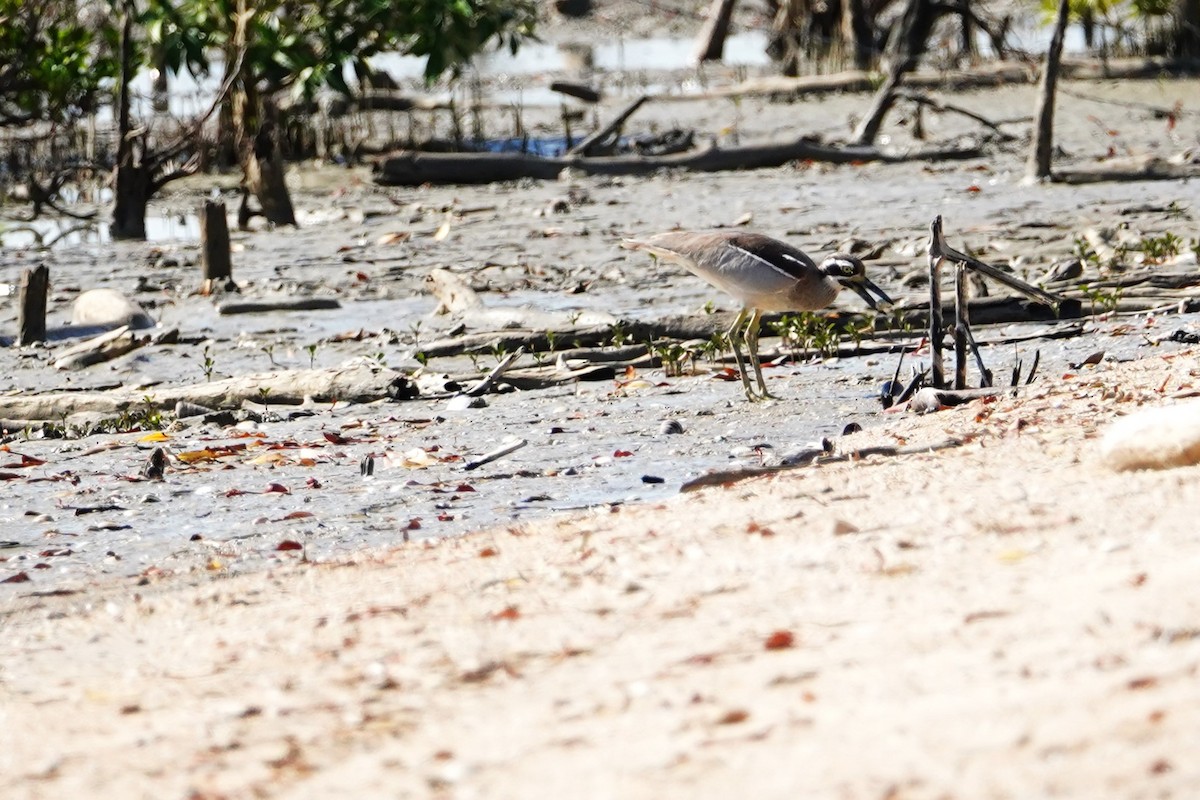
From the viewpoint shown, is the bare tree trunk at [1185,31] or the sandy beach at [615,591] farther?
the bare tree trunk at [1185,31]

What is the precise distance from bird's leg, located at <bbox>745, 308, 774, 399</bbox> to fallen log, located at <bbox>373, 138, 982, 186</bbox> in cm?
1138

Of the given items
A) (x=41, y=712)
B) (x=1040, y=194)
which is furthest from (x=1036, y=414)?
(x=1040, y=194)

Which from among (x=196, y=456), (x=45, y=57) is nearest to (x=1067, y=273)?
(x=196, y=456)

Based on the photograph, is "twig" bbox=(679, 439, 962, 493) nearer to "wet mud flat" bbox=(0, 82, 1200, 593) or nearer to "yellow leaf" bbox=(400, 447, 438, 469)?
"wet mud flat" bbox=(0, 82, 1200, 593)

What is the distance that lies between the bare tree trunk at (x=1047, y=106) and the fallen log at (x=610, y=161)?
3.05m

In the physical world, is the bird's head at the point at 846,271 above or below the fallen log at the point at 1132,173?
below

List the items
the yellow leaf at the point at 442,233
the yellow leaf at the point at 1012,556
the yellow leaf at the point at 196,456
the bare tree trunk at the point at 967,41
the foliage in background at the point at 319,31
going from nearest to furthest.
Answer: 1. the yellow leaf at the point at 1012,556
2. the yellow leaf at the point at 196,456
3. the yellow leaf at the point at 442,233
4. the foliage in background at the point at 319,31
5. the bare tree trunk at the point at 967,41

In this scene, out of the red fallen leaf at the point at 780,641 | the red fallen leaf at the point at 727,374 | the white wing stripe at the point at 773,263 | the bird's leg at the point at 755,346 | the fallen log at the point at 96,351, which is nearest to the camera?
the red fallen leaf at the point at 780,641

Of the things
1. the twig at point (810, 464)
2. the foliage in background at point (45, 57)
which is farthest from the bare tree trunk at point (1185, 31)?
the twig at point (810, 464)

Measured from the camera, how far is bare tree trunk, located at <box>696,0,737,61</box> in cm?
3362

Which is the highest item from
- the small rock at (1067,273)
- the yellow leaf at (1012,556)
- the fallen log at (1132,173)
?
the fallen log at (1132,173)

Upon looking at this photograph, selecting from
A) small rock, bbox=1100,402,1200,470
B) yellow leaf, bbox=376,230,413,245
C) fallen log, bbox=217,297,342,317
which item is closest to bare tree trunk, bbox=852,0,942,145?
yellow leaf, bbox=376,230,413,245

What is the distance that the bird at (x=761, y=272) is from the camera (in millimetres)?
8289

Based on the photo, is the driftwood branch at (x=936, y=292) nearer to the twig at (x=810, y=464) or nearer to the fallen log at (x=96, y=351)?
the twig at (x=810, y=464)
